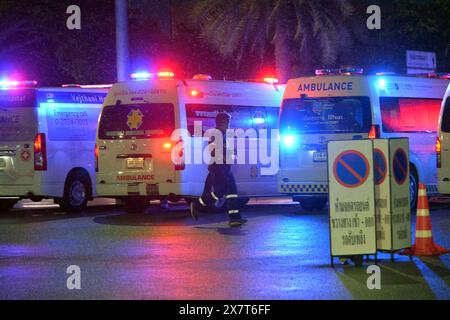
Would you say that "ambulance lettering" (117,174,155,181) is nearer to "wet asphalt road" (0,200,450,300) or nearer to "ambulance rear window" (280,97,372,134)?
"wet asphalt road" (0,200,450,300)

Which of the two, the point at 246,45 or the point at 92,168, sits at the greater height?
the point at 246,45

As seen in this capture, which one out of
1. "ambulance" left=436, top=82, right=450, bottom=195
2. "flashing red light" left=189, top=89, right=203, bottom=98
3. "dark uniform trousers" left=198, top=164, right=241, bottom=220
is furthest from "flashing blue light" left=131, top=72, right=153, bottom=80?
"ambulance" left=436, top=82, right=450, bottom=195

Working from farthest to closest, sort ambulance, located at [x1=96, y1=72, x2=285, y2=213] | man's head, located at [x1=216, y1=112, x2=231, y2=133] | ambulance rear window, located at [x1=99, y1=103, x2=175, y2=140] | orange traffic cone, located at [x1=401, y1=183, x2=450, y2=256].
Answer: ambulance rear window, located at [x1=99, y1=103, x2=175, y2=140], ambulance, located at [x1=96, y1=72, x2=285, y2=213], man's head, located at [x1=216, y1=112, x2=231, y2=133], orange traffic cone, located at [x1=401, y1=183, x2=450, y2=256]

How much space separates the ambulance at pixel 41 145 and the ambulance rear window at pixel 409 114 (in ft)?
19.9

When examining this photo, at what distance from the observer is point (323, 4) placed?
84.1ft

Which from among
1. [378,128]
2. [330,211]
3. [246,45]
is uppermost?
[246,45]

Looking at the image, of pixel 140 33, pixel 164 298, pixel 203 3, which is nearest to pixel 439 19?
pixel 140 33

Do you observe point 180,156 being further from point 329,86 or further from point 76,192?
point 76,192

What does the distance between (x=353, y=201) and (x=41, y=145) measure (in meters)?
8.94

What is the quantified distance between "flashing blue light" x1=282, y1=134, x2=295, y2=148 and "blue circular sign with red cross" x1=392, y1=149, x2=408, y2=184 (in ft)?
20.1

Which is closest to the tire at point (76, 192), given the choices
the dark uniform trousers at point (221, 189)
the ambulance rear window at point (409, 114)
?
the dark uniform trousers at point (221, 189)

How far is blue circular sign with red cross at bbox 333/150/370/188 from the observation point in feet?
34.5

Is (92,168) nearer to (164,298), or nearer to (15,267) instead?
(15,267)

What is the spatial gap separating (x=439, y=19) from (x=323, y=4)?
42.9ft
